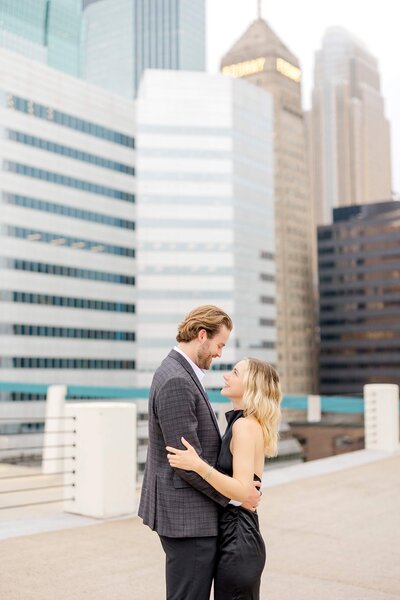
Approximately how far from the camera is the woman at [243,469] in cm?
322

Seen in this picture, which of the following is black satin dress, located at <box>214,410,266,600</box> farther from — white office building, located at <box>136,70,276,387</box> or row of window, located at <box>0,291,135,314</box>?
white office building, located at <box>136,70,276,387</box>

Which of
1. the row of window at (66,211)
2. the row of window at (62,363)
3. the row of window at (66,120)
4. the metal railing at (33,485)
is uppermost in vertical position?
the row of window at (66,120)

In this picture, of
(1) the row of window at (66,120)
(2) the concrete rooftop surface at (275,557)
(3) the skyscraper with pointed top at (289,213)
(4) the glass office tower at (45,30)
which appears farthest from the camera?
(4) the glass office tower at (45,30)

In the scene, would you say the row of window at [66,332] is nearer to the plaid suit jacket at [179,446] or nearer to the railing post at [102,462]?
the railing post at [102,462]

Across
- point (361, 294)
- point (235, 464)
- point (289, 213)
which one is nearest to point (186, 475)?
point (235, 464)

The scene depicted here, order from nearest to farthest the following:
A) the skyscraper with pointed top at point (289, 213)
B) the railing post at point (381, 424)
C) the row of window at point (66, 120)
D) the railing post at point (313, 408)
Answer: the railing post at point (313, 408)
the railing post at point (381, 424)
the row of window at point (66, 120)
the skyscraper with pointed top at point (289, 213)

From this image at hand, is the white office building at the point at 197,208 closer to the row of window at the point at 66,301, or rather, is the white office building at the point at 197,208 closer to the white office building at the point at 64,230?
the white office building at the point at 64,230

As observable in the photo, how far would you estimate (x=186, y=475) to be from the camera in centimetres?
321

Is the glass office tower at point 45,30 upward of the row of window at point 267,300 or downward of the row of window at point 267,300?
upward

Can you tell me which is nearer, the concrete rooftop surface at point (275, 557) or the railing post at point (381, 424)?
the concrete rooftop surface at point (275, 557)

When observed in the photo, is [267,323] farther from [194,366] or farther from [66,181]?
[194,366]

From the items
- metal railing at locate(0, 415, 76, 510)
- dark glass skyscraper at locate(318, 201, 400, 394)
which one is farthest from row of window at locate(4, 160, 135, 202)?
metal railing at locate(0, 415, 76, 510)

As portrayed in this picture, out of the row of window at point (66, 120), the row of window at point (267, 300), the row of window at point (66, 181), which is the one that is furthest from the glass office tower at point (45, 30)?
the row of window at point (267, 300)

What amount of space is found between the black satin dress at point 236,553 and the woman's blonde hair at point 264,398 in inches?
6.5
